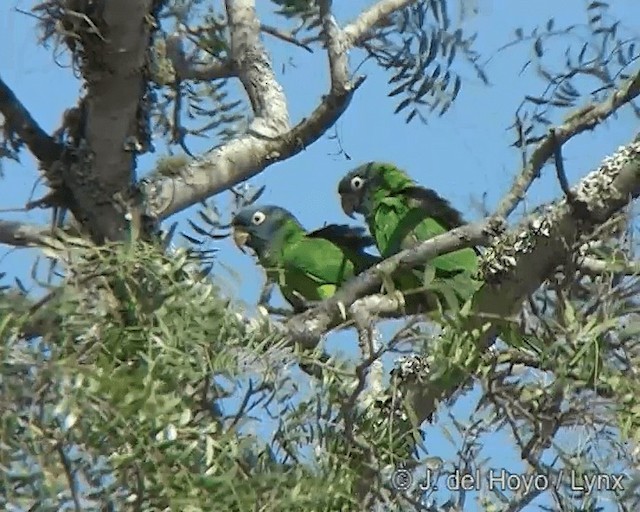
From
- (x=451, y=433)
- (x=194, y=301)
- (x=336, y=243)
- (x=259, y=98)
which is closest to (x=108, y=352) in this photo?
(x=194, y=301)

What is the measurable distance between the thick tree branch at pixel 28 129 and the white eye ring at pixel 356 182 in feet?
2.22

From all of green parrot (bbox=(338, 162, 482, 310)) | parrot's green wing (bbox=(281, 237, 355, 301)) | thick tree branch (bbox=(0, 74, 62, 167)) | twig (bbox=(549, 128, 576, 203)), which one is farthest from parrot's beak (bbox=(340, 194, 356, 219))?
twig (bbox=(549, 128, 576, 203))

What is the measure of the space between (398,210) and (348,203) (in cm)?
12

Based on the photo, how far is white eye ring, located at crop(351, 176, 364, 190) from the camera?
1.61m

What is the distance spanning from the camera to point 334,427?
2.40 feet

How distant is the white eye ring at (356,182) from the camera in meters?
1.61

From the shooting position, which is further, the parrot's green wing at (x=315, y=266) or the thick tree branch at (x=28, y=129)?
the parrot's green wing at (x=315, y=266)

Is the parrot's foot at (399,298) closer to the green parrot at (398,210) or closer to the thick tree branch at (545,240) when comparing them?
the thick tree branch at (545,240)

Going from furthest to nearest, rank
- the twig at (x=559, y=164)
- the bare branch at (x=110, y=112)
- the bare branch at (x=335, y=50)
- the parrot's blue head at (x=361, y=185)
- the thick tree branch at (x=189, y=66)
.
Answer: the parrot's blue head at (x=361, y=185), the thick tree branch at (x=189, y=66), the bare branch at (x=335, y=50), the bare branch at (x=110, y=112), the twig at (x=559, y=164)

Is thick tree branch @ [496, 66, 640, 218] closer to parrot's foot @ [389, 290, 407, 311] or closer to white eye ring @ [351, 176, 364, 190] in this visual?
parrot's foot @ [389, 290, 407, 311]

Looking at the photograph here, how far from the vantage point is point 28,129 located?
100 cm


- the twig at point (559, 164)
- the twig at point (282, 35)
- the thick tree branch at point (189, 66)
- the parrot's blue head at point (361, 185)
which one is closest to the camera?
the twig at point (559, 164)

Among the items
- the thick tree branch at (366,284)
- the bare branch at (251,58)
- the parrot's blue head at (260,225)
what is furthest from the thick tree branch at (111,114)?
the parrot's blue head at (260,225)

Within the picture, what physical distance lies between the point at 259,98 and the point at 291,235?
1.07 feet
